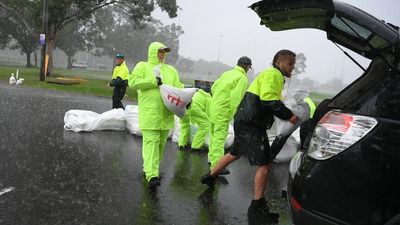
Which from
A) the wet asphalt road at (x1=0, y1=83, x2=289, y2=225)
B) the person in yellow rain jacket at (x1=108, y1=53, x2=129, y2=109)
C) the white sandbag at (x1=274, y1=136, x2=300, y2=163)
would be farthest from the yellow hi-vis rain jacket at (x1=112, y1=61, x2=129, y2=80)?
the white sandbag at (x1=274, y1=136, x2=300, y2=163)

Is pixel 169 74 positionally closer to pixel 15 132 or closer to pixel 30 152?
pixel 30 152

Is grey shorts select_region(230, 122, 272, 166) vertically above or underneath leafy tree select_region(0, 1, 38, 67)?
underneath

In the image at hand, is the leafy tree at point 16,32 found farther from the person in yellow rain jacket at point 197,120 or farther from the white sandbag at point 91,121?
the person in yellow rain jacket at point 197,120

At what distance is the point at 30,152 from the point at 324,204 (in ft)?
16.6

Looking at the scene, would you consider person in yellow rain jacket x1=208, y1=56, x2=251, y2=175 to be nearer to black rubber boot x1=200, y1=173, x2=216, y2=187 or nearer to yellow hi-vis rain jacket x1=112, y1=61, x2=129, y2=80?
black rubber boot x1=200, y1=173, x2=216, y2=187

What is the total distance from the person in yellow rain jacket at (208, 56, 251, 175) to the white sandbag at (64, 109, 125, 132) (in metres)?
3.48

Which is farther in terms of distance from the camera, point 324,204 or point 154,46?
point 154,46

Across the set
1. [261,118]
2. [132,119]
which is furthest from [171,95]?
[132,119]

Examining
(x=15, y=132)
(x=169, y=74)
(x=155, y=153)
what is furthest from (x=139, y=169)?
(x=15, y=132)

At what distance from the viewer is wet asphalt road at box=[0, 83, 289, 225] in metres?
4.42

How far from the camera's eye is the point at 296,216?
3.04 meters

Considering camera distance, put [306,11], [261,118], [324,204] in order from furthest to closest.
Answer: [261,118] → [306,11] → [324,204]

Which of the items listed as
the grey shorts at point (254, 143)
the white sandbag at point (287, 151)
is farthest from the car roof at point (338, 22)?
the white sandbag at point (287, 151)

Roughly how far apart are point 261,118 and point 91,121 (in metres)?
5.12
